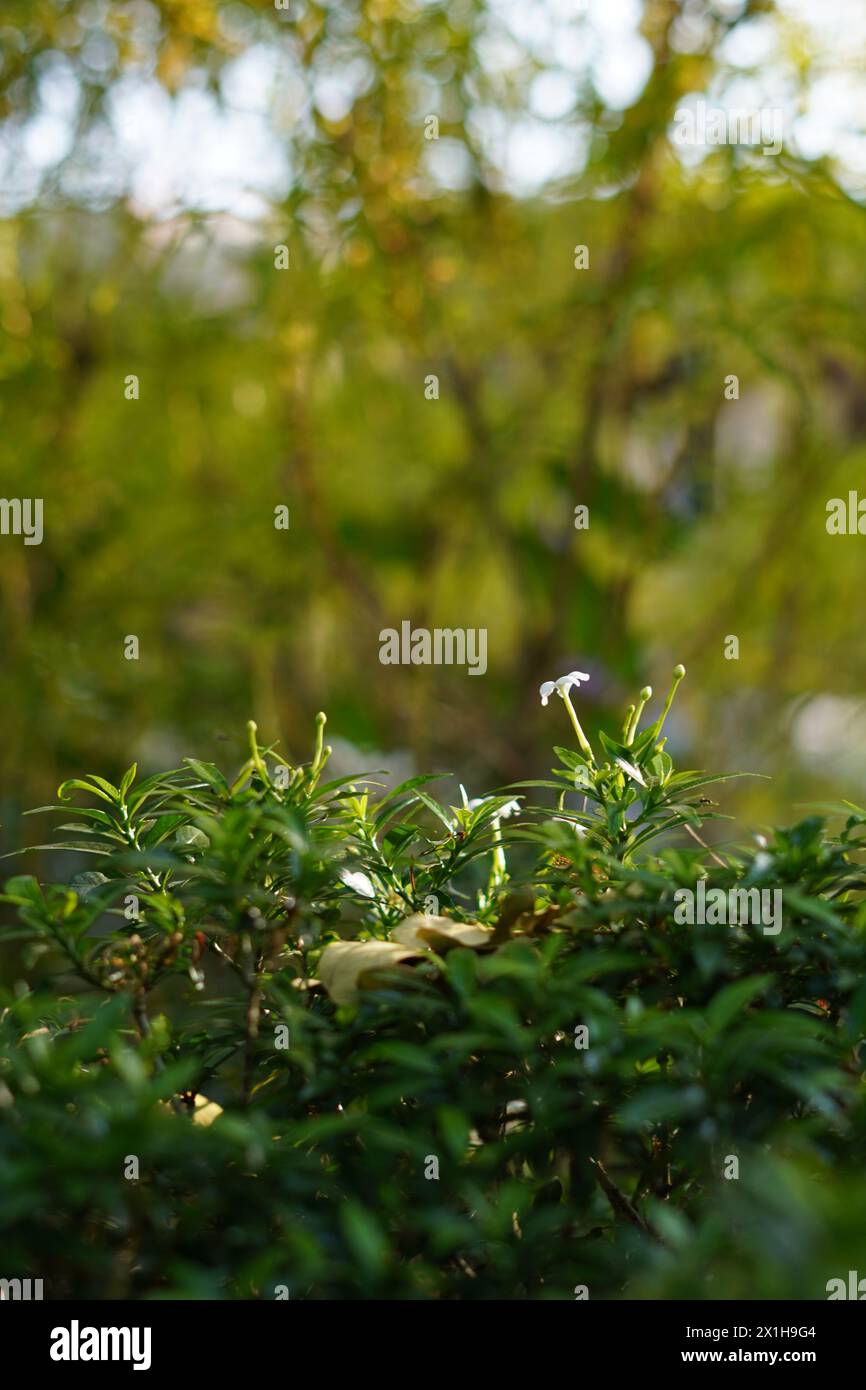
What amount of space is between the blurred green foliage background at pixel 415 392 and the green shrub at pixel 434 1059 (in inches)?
40.1

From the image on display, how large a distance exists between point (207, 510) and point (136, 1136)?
2.01 meters

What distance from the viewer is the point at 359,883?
761 mm

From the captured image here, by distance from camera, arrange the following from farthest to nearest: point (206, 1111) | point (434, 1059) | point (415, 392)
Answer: point (415, 392)
point (206, 1111)
point (434, 1059)

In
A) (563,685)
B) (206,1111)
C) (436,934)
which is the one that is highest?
(563,685)

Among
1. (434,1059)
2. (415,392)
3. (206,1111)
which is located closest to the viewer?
(434,1059)

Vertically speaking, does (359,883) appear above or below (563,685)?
below

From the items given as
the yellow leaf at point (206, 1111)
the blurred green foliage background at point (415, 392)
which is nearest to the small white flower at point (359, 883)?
the yellow leaf at point (206, 1111)

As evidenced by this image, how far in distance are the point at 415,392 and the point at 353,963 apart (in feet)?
6.65

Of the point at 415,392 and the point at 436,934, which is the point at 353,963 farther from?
the point at 415,392

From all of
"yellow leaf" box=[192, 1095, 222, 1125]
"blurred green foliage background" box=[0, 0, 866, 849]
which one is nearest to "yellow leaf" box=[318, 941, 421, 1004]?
"yellow leaf" box=[192, 1095, 222, 1125]

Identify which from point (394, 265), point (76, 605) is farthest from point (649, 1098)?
point (76, 605)

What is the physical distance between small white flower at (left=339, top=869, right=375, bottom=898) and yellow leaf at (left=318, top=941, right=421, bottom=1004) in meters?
0.05

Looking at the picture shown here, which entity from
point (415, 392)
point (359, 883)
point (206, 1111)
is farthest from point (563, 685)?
point (415, 392)

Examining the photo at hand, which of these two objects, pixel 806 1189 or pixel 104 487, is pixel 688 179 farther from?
pixel 806 1189
